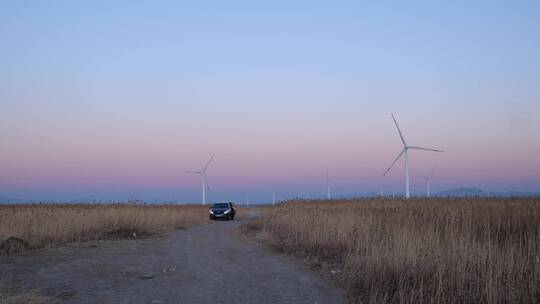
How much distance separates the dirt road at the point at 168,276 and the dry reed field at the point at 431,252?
2.95 feet

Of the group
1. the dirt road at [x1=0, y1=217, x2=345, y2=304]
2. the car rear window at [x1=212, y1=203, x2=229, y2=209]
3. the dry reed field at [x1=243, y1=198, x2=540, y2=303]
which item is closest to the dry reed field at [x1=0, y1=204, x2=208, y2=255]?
the dirt road at [x1=0, y1=217, x2=345, y2=304]

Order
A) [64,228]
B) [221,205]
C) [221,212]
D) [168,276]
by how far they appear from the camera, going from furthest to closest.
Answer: [221,205] → [221,212] → [64,228] → [168,276]

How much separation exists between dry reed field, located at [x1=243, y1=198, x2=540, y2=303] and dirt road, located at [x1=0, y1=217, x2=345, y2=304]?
899mm

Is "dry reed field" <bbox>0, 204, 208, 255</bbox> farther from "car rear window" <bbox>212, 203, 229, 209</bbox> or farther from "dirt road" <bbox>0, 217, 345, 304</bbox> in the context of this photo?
"car rear window" <bbox>212, 203, 229, 209</bbox>

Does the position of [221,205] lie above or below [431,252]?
below

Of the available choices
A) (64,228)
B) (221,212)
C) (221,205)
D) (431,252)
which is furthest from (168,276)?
(221,205)

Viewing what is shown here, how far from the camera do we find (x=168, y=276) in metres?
12.6

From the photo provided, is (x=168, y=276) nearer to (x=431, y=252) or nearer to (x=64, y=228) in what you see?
(x=431, y=252)

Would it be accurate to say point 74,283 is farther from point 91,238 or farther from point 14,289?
point 91,238

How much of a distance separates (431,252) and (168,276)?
6095 millimetres

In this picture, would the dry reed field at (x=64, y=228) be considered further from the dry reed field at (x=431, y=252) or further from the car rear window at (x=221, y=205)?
the car rear window at (x=221, y=205)

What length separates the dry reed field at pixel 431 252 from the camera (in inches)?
349

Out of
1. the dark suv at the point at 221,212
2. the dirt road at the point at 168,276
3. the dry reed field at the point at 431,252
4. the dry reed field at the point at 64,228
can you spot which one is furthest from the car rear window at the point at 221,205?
the dirt road at the point at 168,276

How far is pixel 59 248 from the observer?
60.6ft
